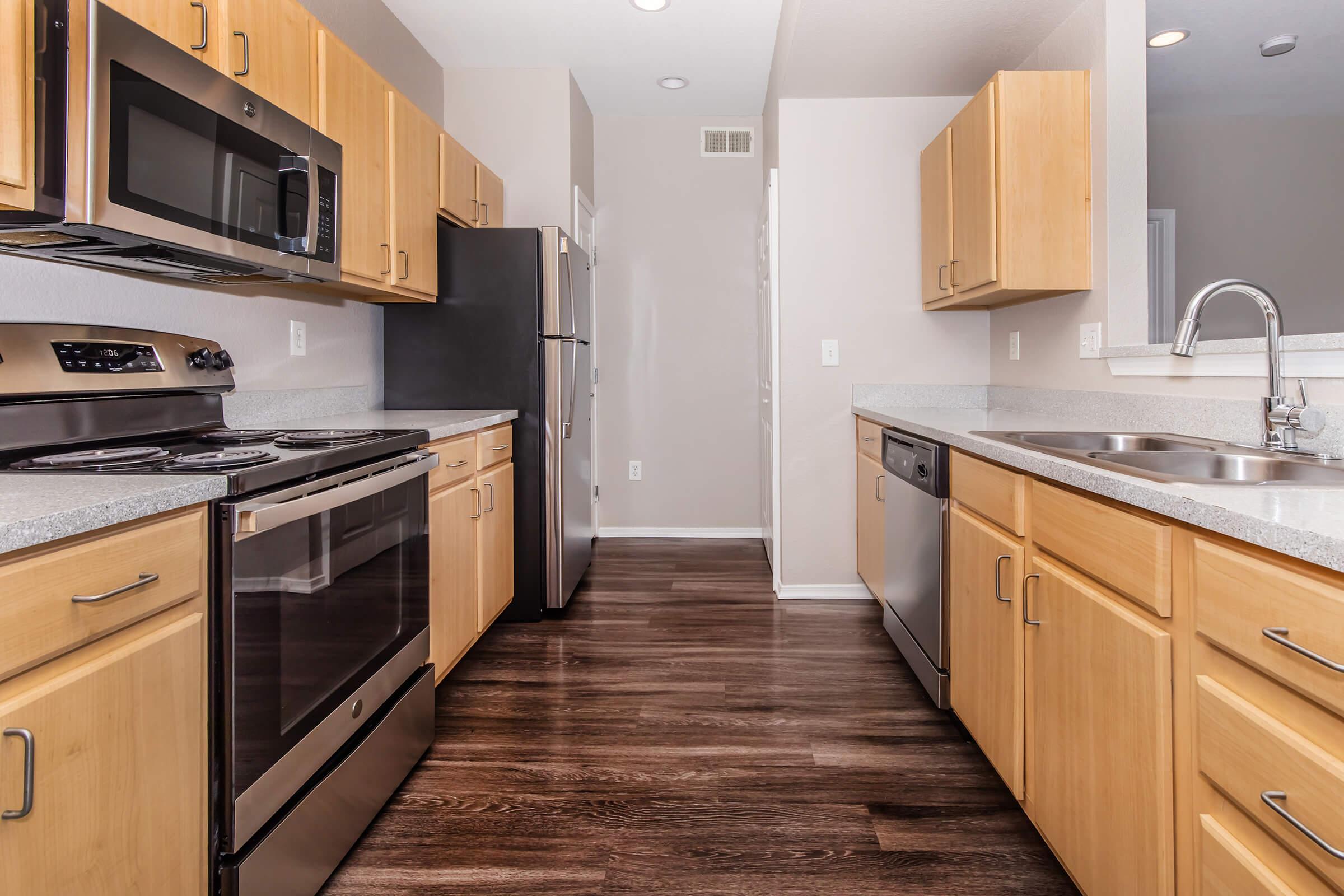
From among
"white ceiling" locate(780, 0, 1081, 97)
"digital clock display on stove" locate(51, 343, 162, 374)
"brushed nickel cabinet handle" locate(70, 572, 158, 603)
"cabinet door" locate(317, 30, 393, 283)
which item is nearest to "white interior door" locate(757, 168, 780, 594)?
"white ceiling" locate(780, 0, 1081, 97)

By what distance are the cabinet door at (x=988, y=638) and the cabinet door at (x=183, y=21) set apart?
81.1 inches

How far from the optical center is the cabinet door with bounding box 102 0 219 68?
4.49ft

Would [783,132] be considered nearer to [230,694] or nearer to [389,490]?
[389,490]

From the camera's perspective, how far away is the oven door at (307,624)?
1134mm

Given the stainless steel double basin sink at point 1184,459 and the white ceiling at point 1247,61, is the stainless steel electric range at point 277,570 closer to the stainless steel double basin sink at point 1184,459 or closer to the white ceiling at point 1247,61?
the stainless steel double basin sink at point 1184,459

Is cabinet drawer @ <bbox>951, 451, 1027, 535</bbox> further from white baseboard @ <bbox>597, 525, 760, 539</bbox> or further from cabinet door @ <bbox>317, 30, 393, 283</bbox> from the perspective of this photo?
white baseboard @ <bbox>597, 525, 760, 539</bbox>

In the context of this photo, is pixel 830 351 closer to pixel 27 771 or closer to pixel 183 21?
pixel 183 21

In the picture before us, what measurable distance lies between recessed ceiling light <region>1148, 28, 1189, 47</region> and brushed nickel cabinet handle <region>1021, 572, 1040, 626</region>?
215 centimetres

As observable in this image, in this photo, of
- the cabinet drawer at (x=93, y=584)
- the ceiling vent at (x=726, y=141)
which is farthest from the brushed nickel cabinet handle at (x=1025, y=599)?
the ceiling vent at (x=726, y=141)

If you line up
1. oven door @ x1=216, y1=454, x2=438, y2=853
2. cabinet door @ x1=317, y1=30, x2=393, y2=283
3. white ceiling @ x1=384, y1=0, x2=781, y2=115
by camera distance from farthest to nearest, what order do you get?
white ceiling @ x1=384, y1=0, x2=781, y2=115, cabinet door @ x1=317, y1=30, x2=393, y2=283, oven door @ x1=216, y1=454, x2=438, y2=853

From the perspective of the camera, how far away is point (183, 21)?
149 centimetres

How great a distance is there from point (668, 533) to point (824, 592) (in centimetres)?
149

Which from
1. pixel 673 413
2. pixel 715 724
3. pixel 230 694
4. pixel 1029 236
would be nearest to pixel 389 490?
pixel 230 694

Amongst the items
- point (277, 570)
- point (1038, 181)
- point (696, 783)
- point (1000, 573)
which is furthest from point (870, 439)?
point (277, 570)
